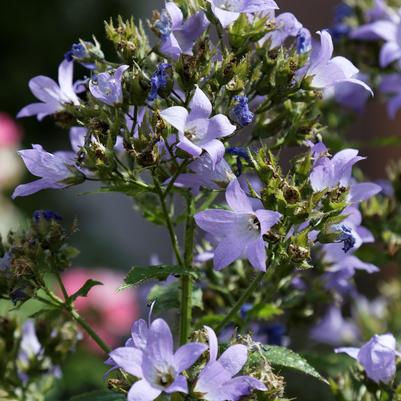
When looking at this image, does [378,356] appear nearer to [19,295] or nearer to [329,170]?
[329,170]

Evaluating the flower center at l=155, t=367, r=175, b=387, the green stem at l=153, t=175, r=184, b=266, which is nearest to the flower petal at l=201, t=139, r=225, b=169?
the green stem at l=153, t=175, r=184, b=266

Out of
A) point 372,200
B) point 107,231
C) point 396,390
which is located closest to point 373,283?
point 107,231

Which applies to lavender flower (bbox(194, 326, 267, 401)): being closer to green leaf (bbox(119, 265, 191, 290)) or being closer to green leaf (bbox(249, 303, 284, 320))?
green leaf (bbox(119, 265, 191, 290))

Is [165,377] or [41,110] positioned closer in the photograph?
[165,377]

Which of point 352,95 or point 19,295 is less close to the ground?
point 19,295

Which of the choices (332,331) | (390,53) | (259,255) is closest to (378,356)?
(259,255)

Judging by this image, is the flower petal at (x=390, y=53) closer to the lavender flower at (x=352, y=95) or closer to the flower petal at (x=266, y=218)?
the lavender flower at (x=352, y=95)

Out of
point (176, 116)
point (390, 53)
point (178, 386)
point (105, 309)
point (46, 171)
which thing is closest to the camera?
point (178, 386)
